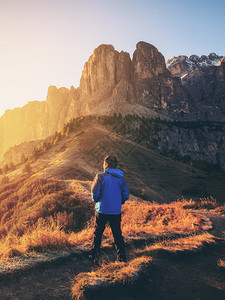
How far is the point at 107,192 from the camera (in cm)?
511

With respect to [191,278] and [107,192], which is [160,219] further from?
[107,192]

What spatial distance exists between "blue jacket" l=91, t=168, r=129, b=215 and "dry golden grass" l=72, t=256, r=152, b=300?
46.2 inches

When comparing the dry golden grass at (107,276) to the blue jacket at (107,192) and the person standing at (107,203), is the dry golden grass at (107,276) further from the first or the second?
the blue jacket at (107,192)

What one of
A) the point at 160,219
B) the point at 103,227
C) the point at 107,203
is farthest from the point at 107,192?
the point at 160,219

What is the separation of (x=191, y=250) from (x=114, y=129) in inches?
4445

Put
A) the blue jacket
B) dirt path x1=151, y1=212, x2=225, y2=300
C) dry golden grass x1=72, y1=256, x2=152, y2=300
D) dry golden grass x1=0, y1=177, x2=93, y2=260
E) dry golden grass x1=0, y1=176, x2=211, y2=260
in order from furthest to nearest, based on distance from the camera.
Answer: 1. dry golden grass x1=0, y1=177, x2=93, y2=260
2. dry golden grass x1=0, y1=176, x2=211, y2=260
3. the blue jacket
4. dirt path x1=151, y1=212, x2=225, y2=300
5. dry golden grass x1=72, y1=256, x2=152, y2=300

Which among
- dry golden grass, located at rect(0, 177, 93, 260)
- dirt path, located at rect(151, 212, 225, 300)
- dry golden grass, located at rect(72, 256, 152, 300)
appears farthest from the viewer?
dry golden grass, located at rect(0, 177, 93, 260)

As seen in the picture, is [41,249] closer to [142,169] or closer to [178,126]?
[142,169]

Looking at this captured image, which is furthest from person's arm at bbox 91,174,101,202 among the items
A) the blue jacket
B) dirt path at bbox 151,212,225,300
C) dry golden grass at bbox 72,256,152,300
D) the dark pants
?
dirt path at bbox 151,212,225,300

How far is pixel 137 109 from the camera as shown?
173m

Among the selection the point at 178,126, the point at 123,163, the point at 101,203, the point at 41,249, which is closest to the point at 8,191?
the point at 41,249

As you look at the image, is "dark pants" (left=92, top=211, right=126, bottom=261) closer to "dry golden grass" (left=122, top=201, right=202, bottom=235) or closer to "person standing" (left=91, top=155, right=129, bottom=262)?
"person standing" (left=91, top=155, right=129, bottom=262)

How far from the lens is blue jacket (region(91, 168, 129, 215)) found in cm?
506

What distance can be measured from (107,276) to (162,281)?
3.55 ft
